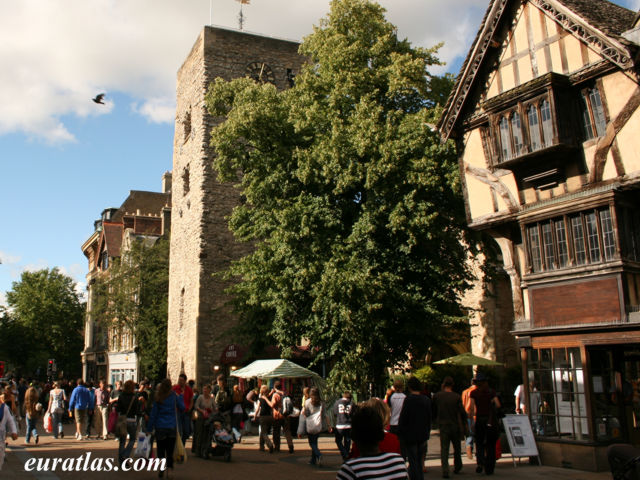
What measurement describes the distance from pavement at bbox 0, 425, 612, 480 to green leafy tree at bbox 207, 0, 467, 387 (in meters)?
3.52

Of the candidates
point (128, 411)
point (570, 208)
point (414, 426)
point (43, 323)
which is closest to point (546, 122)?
point (570, 208)

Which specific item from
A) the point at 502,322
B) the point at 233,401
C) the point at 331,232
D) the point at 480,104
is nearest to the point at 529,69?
the point at 480,104

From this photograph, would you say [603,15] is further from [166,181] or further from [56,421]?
[166,181]

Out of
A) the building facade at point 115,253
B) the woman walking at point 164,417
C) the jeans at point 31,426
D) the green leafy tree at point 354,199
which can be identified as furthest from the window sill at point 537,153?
the building facade at point 115,253

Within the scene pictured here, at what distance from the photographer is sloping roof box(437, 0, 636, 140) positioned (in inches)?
473

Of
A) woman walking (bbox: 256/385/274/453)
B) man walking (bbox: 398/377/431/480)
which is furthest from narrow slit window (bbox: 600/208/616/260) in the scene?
woman walking (bbox: 256/385/274/453)

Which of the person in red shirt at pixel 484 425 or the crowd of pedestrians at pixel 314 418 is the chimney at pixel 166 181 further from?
the person in red shirt at pixel 484 425

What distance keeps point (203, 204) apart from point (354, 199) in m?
12.4

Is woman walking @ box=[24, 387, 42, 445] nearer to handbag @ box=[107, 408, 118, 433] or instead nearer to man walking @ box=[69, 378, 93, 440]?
man walking @ box=[69, 378, 93, 440]

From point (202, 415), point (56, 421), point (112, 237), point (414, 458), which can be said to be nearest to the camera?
point (414, 458)

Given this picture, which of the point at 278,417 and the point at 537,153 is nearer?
the point at 537,153

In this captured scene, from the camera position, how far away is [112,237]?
5247 centimetres

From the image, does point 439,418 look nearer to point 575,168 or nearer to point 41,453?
point 575,168

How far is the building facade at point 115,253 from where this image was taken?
140 feet
